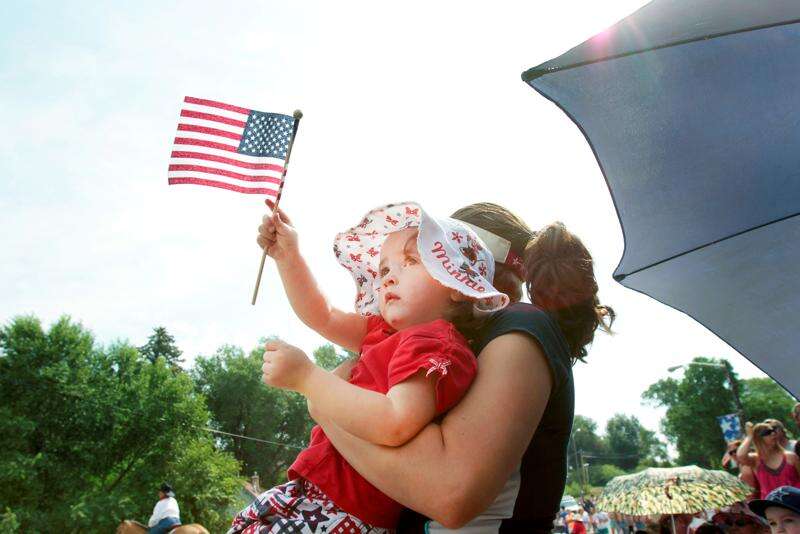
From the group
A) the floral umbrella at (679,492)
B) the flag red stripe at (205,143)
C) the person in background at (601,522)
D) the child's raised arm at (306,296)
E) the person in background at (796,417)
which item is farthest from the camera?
the person in background at (601,522)

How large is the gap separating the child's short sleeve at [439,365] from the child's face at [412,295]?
0.92ft

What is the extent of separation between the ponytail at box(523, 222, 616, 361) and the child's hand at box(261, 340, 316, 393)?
0.79m

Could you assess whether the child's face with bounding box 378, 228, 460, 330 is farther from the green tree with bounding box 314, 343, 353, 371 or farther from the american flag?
the green tree with bounding box 314, 343, 353, 371

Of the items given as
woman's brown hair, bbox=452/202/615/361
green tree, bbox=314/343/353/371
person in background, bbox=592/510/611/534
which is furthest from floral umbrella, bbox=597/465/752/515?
green tree, bbox=314/343/353/371

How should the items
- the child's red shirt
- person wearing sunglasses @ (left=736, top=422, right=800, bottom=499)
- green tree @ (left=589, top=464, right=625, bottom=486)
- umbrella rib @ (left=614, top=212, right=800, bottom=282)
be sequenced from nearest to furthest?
the child's red shirt
umbrella rib @ (left=614, top=212, right=800, bottom=282)
person wearing sunglasses @ (left=736, top=422, right=800, bottom=499)
green tree @ (left=589, top=464, right=625, bottom=486)

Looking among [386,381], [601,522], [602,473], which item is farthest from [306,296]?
[602,473]

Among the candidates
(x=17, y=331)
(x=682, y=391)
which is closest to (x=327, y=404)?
(x=17, y=331)

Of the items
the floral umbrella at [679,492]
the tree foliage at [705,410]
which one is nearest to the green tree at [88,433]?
the floral umbrella at [679,492]

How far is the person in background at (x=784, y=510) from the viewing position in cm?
441

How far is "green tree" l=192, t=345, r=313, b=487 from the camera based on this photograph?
188ft

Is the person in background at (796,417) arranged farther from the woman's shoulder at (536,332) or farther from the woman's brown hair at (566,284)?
the woman's shoulder at (536,332)

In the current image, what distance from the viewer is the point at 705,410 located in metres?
77.4

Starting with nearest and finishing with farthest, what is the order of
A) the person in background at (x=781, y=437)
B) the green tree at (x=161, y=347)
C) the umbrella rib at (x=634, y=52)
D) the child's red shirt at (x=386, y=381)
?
the child's red shirt at (x=386, y=381), the umbrella rib at (x=634, y=52), the person in background at (x=781, y=437), the green tree at (x=161, y=347)

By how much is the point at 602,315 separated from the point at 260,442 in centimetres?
5876
